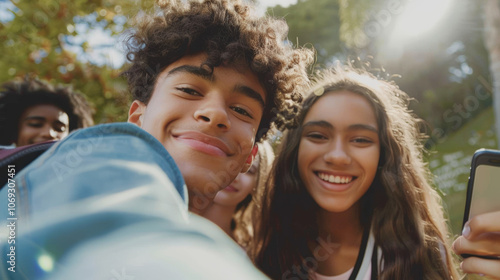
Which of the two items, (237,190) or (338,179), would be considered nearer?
(338,179)

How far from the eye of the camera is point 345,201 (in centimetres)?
241

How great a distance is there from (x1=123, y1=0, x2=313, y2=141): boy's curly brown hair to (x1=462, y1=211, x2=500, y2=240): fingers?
3.76 ft

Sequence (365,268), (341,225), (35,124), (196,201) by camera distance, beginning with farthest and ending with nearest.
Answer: (35,124) → (341,225) → (365,268) → (196,201)

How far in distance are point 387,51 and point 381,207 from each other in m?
9.01

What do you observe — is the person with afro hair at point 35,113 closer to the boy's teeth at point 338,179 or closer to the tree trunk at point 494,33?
the boy's teeth at point 338,179

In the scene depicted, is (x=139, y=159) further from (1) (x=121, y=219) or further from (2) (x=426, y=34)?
(2) (x=426, y=34)

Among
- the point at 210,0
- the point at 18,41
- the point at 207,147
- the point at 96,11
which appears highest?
the point at 96,11

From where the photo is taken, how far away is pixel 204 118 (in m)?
1.63

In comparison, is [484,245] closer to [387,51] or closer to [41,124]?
[41,124]

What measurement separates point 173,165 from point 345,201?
1777mm

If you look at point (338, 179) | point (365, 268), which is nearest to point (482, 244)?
point (365, 268)

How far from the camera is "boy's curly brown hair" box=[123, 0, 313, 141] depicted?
1.96 metres

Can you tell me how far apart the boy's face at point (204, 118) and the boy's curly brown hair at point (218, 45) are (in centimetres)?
8

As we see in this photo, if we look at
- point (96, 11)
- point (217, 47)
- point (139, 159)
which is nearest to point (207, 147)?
point (217, 47)
